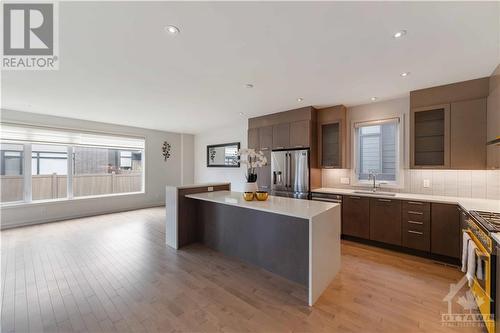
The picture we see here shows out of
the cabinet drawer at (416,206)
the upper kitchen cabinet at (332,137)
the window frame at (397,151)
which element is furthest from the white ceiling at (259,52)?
the cabinet drawer at (416,206)

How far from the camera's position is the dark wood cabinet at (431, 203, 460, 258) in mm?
2719

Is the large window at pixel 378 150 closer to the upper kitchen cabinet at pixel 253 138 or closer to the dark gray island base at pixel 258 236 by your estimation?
the upper kitchen cabinet at pixel 253 138

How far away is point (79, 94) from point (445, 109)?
5920 mm

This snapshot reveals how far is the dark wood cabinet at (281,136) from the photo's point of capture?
4.44 m

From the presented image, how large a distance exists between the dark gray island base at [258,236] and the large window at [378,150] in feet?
8.02

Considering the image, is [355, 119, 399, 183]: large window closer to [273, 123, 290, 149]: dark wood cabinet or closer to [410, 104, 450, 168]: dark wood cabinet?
[410, 104, 450, 168]: dark wood cabinet

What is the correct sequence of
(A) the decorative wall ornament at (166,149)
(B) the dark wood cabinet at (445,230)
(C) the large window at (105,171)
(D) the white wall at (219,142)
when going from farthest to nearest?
1. (A) the decorative wall ornament at (166,149)
2. (D) the white wall at (219,142)
3. (C) the large window at (105,171)
4. (B) the dark wood cabinet at (445,230)

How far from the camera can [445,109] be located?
3.02 metres

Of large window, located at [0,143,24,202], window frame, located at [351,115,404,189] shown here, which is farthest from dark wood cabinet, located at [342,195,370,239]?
large window, located at [0,143,24,202]

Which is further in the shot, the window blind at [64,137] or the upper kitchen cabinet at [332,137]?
the window blind at [64,137]

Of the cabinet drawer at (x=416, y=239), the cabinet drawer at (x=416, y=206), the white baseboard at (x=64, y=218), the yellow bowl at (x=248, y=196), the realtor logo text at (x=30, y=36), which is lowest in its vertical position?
the white baseboard at (x=64, y=218)

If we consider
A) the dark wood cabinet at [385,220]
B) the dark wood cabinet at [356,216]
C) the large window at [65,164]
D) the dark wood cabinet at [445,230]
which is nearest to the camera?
the dark wood cabinet at [445,230]

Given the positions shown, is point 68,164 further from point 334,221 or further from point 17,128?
point 334,221

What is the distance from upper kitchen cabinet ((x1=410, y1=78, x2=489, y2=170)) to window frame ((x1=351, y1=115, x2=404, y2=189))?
0.29 metres
